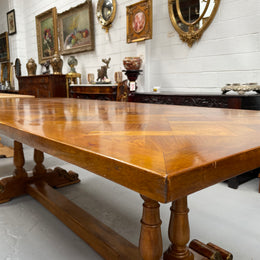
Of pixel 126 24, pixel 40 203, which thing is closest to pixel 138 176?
pixel 40 203

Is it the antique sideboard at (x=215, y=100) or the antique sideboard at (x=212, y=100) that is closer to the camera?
the antique sideboard at (x=215, y=100)

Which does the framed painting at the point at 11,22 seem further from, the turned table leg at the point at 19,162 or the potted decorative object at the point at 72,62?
the turned table leg at the point at 19,162

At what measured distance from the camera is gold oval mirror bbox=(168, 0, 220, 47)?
3.69 m

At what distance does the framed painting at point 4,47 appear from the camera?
9.21m

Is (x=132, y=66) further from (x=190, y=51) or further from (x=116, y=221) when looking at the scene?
(x=116, y=221)

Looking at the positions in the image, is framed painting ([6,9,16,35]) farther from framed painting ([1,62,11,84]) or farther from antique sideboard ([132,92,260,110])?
antique sideboard ([132,92,260,110])

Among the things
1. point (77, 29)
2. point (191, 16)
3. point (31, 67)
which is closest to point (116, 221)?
point (191, 16)

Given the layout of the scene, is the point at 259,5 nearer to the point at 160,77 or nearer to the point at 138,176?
the point at 160,77

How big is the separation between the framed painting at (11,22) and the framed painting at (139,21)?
549cm

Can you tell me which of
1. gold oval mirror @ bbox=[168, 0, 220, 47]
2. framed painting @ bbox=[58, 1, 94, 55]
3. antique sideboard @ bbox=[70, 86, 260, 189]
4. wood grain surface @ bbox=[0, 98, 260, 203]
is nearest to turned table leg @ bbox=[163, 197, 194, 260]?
wood grain surface @ bbox=[0, 98, 260, 203]

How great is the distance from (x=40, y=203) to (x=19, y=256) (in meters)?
0.67

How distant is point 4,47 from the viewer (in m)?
9.45

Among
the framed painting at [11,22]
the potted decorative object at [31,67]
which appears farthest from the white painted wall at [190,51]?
the framed painting at [11,22]

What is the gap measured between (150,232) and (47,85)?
5933 mm
